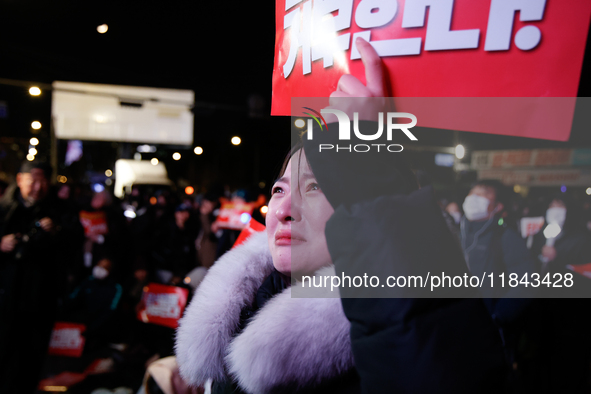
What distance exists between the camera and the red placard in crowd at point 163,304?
12.2 ft

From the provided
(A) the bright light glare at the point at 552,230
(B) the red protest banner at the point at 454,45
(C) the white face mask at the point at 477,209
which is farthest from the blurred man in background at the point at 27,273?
(A) the bright light glare at the point at 552,230

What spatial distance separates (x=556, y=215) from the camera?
393 cm

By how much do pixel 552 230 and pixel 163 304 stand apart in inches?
160

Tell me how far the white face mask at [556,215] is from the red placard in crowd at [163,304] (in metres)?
3.76

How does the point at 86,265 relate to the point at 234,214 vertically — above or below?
below

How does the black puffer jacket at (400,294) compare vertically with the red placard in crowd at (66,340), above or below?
above

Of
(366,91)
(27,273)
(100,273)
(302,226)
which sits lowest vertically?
(100,273)

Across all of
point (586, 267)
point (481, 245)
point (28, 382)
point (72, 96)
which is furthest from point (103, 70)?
point (586, 267)

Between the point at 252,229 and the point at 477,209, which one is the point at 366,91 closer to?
the point at 252,229

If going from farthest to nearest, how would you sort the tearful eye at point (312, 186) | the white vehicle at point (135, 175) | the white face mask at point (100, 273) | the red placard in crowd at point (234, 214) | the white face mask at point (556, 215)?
1. the white vehicle at point (135, 175)
2. the red placard in crowd at point (234, 214)
3. the white face mask at point (100, 273)
4. the white face mask at point (556, 215)
5. the tearful eye at point (312, 186)

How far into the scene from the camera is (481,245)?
9.28ft

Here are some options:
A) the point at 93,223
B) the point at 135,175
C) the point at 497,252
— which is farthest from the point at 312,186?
the point at 135,175

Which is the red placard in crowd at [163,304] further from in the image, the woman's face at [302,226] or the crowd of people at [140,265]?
the woman's face at [302,226]

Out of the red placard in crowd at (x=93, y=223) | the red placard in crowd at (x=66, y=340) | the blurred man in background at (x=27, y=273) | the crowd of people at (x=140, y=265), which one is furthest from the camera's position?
the red placard in crowd at (x=93, y=223)
